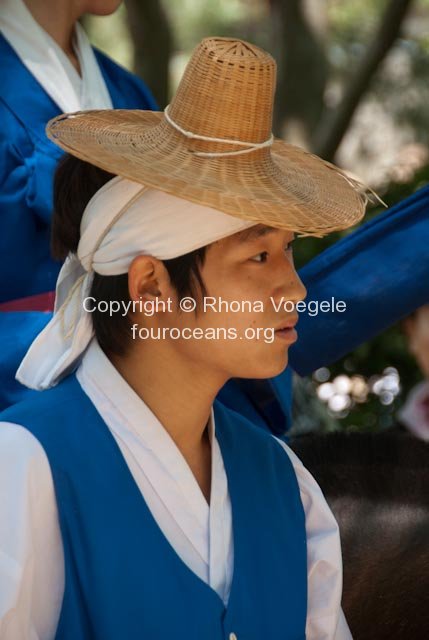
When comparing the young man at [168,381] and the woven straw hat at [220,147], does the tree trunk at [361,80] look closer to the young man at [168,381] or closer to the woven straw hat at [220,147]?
the young man at [168,381]

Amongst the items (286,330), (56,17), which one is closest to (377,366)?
(56,17)

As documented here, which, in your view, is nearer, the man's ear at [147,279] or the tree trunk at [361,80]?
the man's ear at [147,279]

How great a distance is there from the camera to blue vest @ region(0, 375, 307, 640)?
5.99 feet

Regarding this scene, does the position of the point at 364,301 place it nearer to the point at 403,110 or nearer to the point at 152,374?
the point at 152,374

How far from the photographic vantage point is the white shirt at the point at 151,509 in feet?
5.80

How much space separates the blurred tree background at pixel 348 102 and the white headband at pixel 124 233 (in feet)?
5.53

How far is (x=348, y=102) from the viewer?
16.4 feet

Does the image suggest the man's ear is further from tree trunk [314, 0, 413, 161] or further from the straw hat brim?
tree trunk [314, 0, 413, 161]

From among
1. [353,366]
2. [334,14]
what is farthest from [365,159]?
[353,366]

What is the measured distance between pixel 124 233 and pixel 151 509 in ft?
1.41

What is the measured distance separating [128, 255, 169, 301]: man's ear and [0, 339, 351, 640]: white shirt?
12 cm

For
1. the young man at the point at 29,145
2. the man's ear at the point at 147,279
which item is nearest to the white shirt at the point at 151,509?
the man's ear at the point at 147,279

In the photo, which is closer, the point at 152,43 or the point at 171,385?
the point at 171,385

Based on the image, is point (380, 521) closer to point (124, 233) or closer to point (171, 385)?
point (171, 385)
